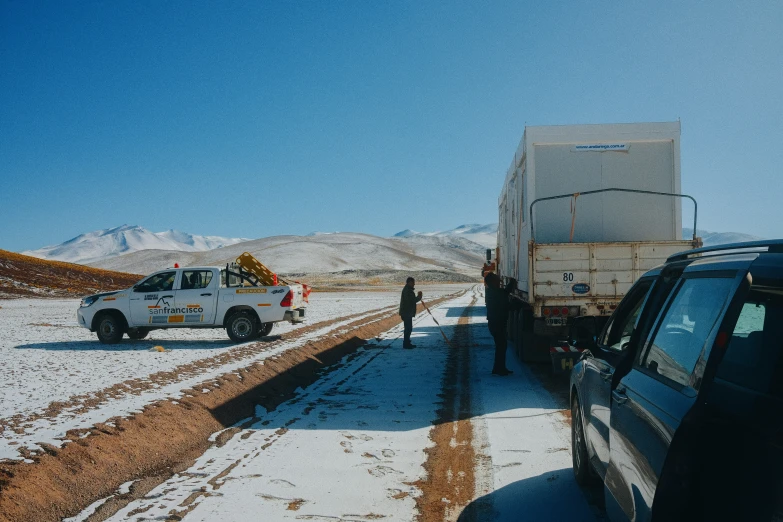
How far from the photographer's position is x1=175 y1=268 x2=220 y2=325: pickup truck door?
1598 centimetres

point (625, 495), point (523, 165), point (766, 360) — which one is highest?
point (523, 165)

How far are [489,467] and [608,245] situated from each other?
5492 millimetres

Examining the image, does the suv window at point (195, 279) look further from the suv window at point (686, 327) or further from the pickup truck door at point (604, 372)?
the suv window at point (686, 327)

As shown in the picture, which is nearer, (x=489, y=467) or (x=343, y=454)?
(x=489, y=467)

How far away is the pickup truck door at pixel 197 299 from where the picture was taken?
1598 cm

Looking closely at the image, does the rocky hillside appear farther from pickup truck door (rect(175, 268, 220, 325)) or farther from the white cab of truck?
pickup truck door (rect(175, 268, 220, 325))

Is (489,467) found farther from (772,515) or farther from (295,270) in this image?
(295,270)

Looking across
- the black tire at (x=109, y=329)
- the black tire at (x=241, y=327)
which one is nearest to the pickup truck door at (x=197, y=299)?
the black tire at (x=241, y=327)

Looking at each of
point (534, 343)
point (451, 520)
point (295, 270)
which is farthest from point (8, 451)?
point (295, 270)

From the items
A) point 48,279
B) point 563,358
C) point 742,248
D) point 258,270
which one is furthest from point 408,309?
point 48,279

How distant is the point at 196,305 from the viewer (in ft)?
52.6

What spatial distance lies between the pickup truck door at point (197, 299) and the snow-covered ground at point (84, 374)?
2.05 feet

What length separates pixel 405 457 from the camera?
242 inches

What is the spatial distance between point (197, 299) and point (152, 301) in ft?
4.00
